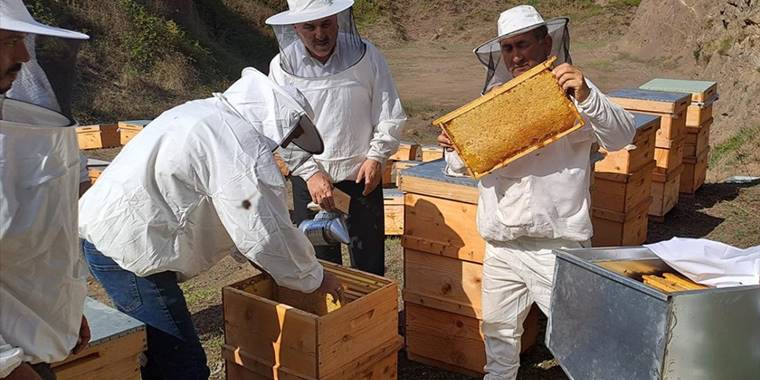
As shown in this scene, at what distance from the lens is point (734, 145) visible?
29.1 feet

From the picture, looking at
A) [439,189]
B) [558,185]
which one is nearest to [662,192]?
[439,189]

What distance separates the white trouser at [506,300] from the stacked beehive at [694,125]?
13.9 ft

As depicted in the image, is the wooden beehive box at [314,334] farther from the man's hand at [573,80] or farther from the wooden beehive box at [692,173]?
the wooden beehive box at [692,173]

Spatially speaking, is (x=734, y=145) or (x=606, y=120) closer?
(x=606, y=120)

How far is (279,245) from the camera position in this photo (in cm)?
232

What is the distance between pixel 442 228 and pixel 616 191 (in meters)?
1.88

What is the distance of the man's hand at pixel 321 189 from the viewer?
3.35m

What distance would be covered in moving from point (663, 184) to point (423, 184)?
11.5ft

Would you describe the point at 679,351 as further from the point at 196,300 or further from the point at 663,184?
the point at 663,184

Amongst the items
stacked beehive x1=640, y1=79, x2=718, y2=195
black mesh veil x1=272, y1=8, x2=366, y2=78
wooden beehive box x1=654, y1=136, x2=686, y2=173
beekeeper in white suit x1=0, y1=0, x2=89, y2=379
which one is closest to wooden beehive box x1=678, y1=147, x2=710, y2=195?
stacked beehive x1=640, y1=79, x2=718, y2=195

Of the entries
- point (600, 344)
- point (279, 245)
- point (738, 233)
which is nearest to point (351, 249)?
point (279, 245)

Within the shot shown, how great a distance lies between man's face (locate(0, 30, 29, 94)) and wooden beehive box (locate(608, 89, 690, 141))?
5.20 meters

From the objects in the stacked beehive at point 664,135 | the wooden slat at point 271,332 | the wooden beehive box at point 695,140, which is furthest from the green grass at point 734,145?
the wooden slat at point 271,332

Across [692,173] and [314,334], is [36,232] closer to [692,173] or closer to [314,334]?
[314,334]
